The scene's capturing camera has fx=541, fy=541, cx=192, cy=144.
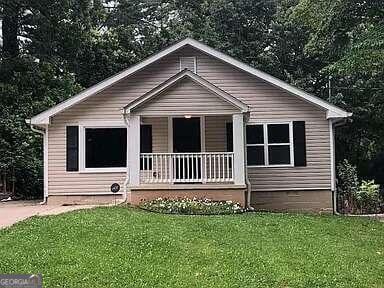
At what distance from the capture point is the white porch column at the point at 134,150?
47.5 ft

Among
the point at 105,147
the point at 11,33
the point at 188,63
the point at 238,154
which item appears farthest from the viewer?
the point at 11,33

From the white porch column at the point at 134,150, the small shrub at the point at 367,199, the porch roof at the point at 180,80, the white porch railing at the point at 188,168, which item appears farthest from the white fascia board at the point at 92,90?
the small shrub at the point at 367,199

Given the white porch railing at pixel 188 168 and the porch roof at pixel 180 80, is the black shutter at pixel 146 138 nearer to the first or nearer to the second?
the white porch railing at pixel 188 168

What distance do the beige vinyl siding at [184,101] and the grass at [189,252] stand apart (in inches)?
155

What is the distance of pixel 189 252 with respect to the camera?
8055 mm

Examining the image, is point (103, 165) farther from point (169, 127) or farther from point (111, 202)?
point (169, 127)

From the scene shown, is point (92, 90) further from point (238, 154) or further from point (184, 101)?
point (238, 154)

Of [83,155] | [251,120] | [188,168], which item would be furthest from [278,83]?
[83,155]

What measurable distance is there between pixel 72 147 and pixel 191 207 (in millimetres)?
4822

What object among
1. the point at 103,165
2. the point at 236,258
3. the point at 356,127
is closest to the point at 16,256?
the point at 236,258

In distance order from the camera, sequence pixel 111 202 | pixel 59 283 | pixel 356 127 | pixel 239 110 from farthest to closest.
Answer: pixel 356 127, pixel 111 202, pixel 239 110, pixel 59 283

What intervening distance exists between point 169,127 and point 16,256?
920 centimetres

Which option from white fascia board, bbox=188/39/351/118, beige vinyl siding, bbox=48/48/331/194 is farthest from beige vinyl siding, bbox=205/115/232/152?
white fascia board, bbox=188/39/351/118

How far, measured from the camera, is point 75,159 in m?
16.1
